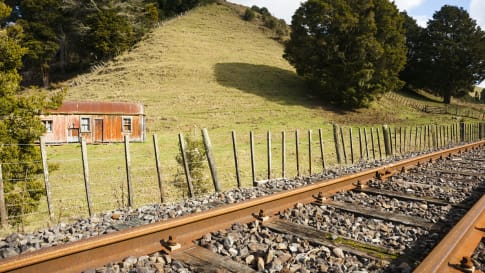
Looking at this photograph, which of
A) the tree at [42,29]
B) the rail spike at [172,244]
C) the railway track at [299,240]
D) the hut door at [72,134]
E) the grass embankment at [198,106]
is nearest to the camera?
the railway track at [299,240]

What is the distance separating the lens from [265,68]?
55406 mm

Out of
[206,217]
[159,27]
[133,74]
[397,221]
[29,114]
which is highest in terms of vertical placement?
[159,27]

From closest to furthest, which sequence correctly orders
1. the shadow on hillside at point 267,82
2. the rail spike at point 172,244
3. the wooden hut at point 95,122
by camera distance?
the rail spike at point 172,244
the wooden hut at point 95,122
the shadow on hillside at point 267,82

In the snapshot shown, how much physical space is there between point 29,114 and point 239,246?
8.17m

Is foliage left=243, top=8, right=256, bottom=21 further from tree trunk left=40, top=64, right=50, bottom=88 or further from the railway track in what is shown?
the railway track

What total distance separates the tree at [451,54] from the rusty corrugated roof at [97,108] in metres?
53.5

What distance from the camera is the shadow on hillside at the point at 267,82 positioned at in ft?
144

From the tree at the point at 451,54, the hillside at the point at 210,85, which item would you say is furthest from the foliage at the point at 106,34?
the tree at the point at 451,54

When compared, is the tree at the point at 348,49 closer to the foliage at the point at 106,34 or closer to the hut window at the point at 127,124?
the hut window at the point at 127,124

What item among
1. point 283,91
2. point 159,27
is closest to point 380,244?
point 283,91

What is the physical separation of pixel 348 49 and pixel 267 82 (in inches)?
469

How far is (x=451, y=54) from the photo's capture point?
59.5 metres

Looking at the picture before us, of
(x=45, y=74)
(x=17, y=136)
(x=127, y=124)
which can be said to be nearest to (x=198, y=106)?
(x=127, y=124)

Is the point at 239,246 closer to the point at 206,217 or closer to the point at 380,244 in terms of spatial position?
the point at 206,217
